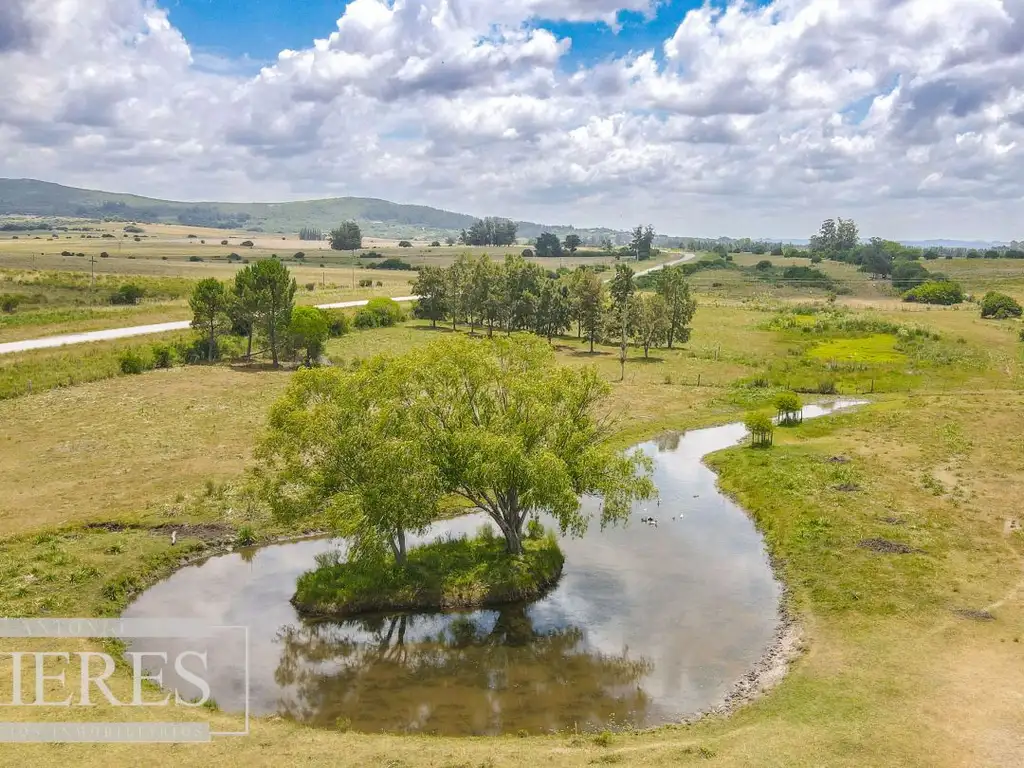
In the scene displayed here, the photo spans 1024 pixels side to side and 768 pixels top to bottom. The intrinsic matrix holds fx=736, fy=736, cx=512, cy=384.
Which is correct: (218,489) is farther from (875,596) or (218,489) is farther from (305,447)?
(875,596)

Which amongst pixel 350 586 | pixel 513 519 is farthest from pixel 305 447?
pixel 513 519

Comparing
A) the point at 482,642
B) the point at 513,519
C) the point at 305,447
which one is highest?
the point at 305,447

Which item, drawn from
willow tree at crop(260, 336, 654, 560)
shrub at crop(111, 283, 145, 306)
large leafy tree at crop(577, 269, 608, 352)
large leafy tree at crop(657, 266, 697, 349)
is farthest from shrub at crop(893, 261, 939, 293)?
willow tree at crop(260, 336, 654, 560)

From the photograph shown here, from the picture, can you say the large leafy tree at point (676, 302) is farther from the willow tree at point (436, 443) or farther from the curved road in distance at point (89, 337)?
the willow tree at point (436, 443)

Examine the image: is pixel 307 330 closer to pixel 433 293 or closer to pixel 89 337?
pixel 89 337

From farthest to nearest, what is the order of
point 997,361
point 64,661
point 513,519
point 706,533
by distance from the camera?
point 997,361 < point 706,533 < point 513,519 < point 64,661

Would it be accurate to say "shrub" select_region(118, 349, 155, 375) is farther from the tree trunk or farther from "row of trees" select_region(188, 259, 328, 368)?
the tree trunk
